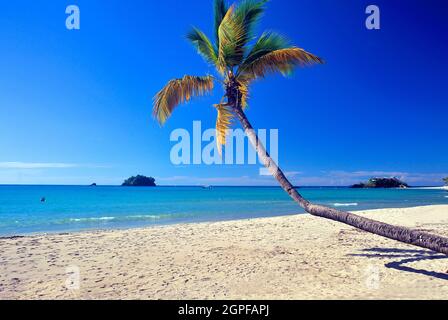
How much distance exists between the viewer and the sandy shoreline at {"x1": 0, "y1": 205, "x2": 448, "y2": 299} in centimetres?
543

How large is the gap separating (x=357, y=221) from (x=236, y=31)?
504 centimetres

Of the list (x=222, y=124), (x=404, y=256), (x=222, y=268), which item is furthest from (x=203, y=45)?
(x=404, y=256)

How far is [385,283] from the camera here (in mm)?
5793

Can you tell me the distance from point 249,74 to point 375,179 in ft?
501

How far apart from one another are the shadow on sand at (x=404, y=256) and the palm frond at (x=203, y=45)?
627cm

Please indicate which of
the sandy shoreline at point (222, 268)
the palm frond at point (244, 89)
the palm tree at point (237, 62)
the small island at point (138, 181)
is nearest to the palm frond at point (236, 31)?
the palm tree at point (237, 62)

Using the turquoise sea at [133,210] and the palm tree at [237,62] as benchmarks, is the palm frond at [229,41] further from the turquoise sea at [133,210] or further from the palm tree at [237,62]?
the turquoise sea at [133,210]

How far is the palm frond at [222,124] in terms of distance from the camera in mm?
9408

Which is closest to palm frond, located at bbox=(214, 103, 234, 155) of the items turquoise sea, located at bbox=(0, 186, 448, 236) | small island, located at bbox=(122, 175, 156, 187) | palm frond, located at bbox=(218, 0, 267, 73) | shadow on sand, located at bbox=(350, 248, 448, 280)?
palm frond, located at bbox=(218, 0, 267, 73)

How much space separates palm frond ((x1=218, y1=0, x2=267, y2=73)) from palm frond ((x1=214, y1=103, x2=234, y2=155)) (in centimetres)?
A: 141

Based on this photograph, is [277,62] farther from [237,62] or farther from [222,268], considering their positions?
[222,268]
